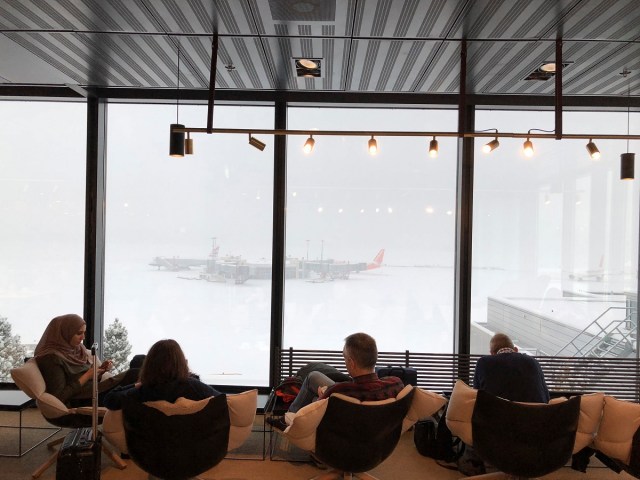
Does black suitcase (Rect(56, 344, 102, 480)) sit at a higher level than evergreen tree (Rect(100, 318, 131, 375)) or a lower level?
lower

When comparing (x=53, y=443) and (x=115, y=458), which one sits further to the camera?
(x=53, y=443)

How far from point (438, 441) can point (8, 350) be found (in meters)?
5.27

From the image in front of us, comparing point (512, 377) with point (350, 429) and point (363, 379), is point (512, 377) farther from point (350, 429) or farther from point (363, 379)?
point (350, 429)

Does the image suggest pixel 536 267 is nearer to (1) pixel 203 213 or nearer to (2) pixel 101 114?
(1) pixel 203 213

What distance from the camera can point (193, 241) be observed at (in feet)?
20.7

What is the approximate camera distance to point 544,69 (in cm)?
495

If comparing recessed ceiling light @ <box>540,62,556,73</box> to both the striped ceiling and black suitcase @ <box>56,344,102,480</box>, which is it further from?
black suitcase @ <box>56,344,102,480</box>

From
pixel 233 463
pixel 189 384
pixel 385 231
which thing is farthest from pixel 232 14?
pixel 233 463

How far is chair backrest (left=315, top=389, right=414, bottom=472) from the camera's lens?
3322 mm

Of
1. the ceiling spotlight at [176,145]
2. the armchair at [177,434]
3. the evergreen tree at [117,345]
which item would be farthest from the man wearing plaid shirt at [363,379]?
the evergreen tree at [117,345]

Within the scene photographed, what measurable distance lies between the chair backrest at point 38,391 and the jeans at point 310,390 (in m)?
1.78

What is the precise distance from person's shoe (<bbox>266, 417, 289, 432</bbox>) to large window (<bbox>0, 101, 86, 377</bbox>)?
3.37m

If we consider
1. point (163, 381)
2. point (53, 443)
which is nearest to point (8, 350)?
point (53, 443)

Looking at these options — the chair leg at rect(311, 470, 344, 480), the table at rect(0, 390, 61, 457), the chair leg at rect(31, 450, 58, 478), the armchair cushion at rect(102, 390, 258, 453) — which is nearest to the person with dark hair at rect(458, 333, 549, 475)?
the chair leg at rect(311, 470, 344, 480)
